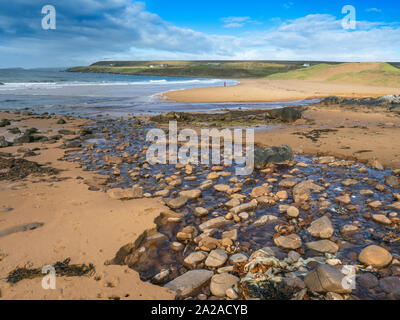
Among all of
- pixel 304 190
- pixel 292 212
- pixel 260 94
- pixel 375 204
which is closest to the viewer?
pixel 292 212

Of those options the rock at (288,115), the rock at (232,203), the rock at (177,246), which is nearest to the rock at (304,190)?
the rock at (232,203)

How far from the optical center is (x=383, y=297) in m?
2.69

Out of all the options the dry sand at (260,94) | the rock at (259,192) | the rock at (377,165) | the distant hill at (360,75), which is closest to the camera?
the rock at (259,192)

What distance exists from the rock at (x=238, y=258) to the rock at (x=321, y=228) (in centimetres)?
125

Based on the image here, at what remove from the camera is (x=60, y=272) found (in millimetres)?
3043

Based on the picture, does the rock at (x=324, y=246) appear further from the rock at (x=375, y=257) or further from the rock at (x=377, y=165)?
the rock at (x=377, y=165)

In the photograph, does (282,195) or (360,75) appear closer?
(282,195)

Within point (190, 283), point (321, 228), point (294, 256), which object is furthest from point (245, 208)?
point (190, 283)

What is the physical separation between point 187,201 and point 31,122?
12760mm

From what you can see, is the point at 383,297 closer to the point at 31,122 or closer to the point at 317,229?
the point at 317,229

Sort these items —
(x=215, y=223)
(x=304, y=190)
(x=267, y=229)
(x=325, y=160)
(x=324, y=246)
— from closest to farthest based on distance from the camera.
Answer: (x=324, y=246) → (x=267, y=229) → (x=215, y=223) → (x=304, y=190) → (x=325, y=160)

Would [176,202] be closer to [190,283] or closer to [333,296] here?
[190,283]

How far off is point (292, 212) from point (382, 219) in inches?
54.6

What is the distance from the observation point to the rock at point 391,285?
2.74 meters
